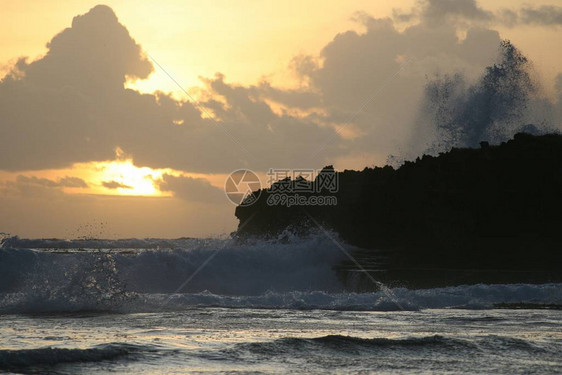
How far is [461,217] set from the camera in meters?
28.7

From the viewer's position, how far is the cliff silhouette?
25500 millimetres

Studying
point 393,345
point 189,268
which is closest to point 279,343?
point 393,345

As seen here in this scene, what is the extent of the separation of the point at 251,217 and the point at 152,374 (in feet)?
109

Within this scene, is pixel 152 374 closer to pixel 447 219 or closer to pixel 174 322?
pixel 174 322

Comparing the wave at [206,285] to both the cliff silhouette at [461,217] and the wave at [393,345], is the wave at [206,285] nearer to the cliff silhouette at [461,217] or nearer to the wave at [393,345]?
the cliff silhouette at [461,217]

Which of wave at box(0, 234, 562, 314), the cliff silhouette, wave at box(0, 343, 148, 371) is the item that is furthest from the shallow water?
the cliff silhouette

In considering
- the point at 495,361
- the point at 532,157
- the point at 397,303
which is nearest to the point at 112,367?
the point at 495,361

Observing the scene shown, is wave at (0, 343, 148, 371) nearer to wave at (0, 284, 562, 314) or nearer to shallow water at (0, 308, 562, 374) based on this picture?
shallow water at (0, 308, 562, 374)

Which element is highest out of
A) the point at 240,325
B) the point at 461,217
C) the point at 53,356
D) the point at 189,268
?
the point at 461,217

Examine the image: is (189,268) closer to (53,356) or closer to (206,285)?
(206,285)

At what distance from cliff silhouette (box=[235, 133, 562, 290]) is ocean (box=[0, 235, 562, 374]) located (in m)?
4.76

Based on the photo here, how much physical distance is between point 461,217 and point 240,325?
1715 cm

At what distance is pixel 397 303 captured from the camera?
17469mm

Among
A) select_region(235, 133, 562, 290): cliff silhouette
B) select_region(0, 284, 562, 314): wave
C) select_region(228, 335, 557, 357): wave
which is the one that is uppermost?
select_region(235, 133, 562, 290): cliff silhouette
